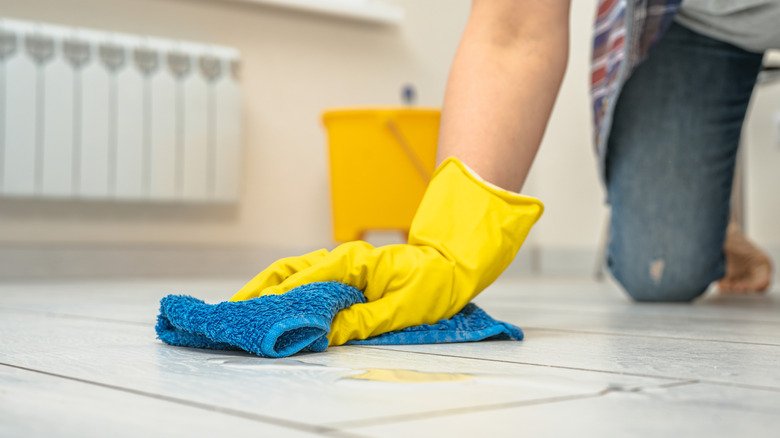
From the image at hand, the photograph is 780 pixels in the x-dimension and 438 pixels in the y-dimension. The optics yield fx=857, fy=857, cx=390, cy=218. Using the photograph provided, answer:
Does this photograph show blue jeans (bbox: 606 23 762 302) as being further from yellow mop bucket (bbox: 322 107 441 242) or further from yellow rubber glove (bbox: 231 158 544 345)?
yellow mop bucket (bbox: 322 107 441 242)

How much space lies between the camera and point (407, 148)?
8.12 feet

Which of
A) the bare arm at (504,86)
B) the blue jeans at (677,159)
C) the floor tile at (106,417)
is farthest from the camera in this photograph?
the blue jeans at (677,159)

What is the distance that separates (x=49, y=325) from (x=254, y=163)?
78.8 inches

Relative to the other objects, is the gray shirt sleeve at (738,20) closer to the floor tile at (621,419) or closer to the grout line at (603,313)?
the grout line at (603,313)

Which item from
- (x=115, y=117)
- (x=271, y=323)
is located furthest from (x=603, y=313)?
(x=115, y=117)

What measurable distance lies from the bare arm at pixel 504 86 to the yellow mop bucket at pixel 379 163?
1542mm

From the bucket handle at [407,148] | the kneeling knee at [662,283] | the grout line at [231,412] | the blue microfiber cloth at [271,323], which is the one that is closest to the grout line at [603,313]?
the kneeling knee at [662,283]

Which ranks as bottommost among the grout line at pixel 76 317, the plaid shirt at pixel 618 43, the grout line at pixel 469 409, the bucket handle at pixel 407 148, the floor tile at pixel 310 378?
the grout line at pixel 76 317

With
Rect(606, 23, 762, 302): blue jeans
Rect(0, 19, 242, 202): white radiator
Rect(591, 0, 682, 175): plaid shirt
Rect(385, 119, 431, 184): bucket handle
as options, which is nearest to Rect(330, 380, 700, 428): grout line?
Rect(591, 0, 682, 175): plaid shirt

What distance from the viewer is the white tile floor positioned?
1.30 ft

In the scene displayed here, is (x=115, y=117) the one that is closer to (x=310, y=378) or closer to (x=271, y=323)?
(x=271, y=323)

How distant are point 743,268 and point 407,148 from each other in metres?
0.99

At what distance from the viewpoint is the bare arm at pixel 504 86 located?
84 cm

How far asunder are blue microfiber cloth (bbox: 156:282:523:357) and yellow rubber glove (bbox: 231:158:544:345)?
2 centimetres
